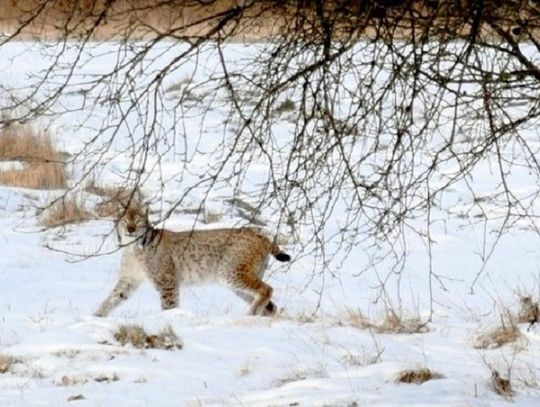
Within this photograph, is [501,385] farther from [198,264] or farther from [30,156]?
[30,156]

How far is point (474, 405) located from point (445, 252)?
748cm

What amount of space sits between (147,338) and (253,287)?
3044 mm

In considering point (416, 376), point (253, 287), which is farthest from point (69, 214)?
point (416, 376)

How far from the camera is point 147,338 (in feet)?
25.4

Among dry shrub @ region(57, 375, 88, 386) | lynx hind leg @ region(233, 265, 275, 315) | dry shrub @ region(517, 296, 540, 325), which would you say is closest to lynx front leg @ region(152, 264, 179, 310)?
lynx hind leg @ region(233, 265, 275, 315)

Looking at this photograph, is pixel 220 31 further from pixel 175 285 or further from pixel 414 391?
pixel 175 285

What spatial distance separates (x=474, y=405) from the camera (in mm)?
6125

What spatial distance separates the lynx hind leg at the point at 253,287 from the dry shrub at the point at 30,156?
4657 mm

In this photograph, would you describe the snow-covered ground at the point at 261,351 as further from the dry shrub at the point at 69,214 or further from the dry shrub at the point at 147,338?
the dry shrub at the point at 69,214

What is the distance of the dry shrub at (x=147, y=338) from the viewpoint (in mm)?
7723

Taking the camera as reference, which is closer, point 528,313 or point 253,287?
point 528,313

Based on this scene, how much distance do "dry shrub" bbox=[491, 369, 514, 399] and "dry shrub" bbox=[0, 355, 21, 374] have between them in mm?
2564

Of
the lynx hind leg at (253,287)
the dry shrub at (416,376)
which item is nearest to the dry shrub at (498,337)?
the dry shrub at (416,376)

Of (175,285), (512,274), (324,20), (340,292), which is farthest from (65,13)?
(512,274)
